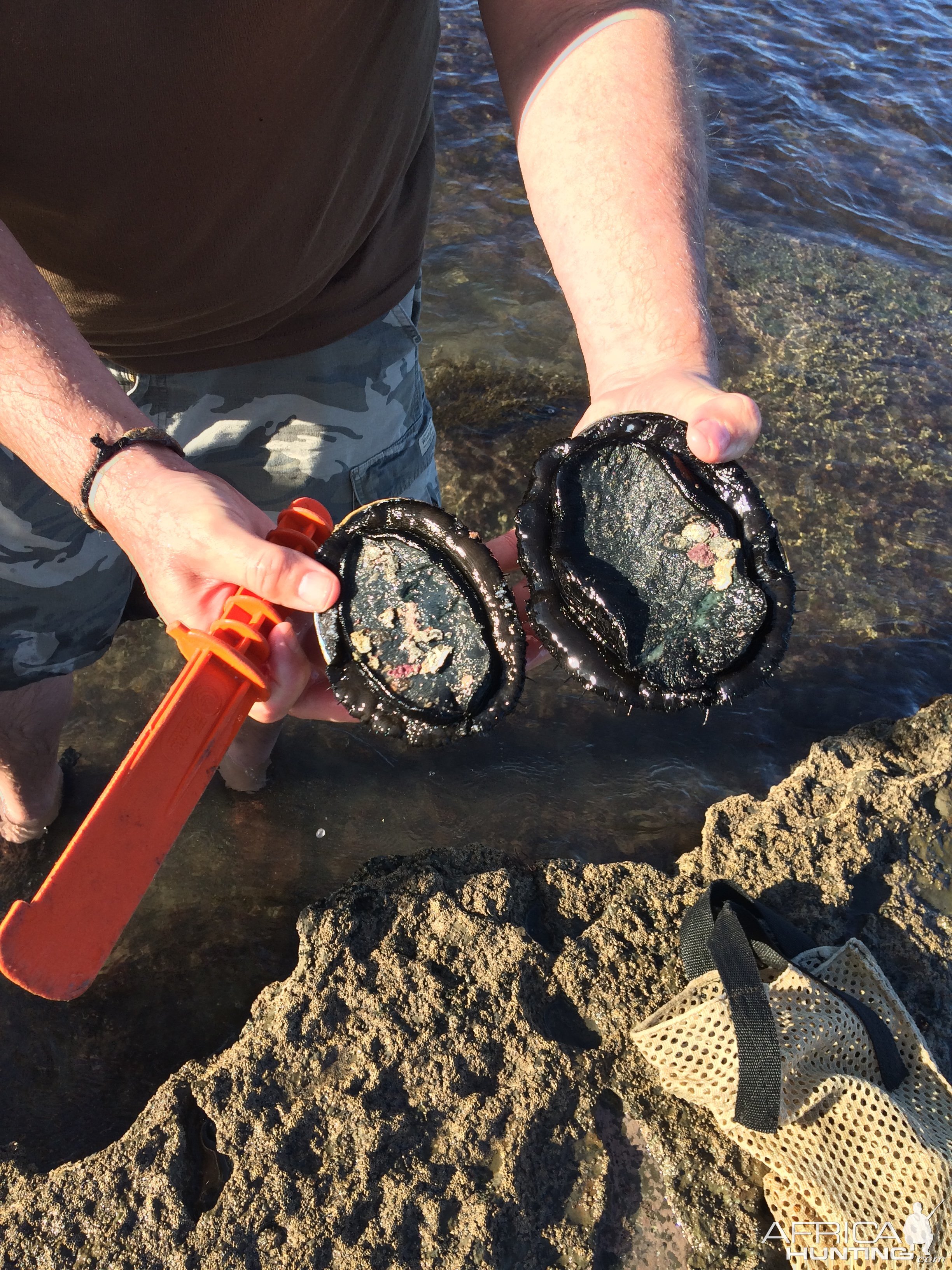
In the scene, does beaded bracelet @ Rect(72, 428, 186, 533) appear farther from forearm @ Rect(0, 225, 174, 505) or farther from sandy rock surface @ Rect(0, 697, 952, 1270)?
sandy rock surface @ Rect(0, 697, 952, 1270)

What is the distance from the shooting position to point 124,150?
1998 millimetres

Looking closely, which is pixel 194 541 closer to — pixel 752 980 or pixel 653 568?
pixel 653 568

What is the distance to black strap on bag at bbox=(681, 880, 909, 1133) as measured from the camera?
6.77 ft

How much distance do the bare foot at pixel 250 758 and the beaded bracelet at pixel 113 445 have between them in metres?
1.35

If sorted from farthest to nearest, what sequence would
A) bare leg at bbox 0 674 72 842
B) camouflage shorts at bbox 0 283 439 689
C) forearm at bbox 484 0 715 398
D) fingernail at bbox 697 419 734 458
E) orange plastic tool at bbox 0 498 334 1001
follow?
bare leg at bbox 0 674 72 842 < camouflage shorts at bbox 0 283 439 689 < forearm at bbox 484 0 715 398 < fingernail at bbox 697 419 734 458 < orange plastic tool at bbox 0 498 334 1001

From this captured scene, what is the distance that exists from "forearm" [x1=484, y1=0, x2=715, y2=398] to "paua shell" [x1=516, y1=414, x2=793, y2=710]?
0.88 feet

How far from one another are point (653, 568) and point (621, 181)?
989mm

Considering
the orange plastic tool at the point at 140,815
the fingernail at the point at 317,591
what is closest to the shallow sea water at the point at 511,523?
the orange plastic tool at the point at 140,815

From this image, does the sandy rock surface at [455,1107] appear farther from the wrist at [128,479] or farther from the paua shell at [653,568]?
the wrist at [128,479]

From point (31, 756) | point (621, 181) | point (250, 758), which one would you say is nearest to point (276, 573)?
point (621, 181)

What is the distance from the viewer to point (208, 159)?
2078 mm

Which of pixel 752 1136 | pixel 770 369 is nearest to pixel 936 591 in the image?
pixel 770 369

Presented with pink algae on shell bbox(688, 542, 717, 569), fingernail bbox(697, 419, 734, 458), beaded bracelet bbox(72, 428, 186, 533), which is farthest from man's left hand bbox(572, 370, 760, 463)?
beaded bracelet bbox(72, 428, 186, 533)

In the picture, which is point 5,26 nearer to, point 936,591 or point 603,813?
point 603,813
